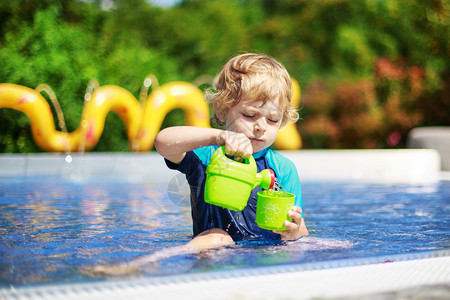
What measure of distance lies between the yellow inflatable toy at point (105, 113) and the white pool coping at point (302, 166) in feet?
3.76

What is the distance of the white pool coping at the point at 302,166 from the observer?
8.69 m

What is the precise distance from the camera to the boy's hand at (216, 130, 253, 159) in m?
2.45

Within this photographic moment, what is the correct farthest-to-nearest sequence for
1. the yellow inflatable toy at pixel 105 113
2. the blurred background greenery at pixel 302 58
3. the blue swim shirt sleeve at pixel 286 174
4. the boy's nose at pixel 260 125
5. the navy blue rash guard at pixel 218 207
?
the blurred background greenery at pixel 302 58
the yellow inflatable toy at pixel 105 113
the blue swim shirt sleeve at pixel 286 174
the navy blue rash guard at pixel 218 207
the boy's nose at pixel 260 125

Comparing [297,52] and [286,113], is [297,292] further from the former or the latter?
[297,52]

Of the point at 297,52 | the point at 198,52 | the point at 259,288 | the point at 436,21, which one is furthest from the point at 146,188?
the point at 297,52

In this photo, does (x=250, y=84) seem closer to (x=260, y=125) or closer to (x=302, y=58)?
(x=260, y=125)

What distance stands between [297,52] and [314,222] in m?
22.7

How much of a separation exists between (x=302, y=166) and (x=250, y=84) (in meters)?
6.55

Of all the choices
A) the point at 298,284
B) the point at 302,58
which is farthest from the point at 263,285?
the point at 302,58

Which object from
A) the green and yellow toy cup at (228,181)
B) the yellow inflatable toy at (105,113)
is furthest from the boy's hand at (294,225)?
the yellow inflatable toy at (105,113)

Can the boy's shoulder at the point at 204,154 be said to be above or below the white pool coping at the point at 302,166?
above

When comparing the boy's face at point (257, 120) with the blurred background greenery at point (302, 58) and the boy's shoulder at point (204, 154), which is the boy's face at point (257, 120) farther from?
the blurred background greenery at point (302, 58)

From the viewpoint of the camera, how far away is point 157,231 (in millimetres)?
3576

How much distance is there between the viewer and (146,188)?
6.96m
